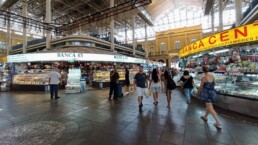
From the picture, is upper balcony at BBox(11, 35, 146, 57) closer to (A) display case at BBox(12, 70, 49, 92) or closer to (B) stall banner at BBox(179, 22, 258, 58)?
(A) display case at BBox(12, 70, 49, 92)

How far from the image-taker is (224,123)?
354 cm

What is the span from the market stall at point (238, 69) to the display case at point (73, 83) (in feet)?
25.5

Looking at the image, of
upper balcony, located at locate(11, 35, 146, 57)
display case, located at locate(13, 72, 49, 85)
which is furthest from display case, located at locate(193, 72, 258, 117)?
upper balcony, located at locate(11, 35, 146, 57)

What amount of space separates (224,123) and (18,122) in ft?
18.9

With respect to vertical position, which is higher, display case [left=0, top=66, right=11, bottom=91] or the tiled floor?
display case [left=0, top=66, right=11, bottom=91]

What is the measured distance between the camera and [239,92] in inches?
175

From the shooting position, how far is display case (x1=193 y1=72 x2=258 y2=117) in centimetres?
402

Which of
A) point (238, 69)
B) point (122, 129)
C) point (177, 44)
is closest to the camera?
point (122, 129)

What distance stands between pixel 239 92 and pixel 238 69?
0.79 meters

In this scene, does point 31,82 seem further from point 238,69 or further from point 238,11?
point 238,11

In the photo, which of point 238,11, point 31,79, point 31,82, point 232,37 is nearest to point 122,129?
point 232,37

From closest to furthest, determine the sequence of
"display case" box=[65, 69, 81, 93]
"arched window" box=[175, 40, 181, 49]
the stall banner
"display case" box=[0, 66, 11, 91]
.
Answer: the stall banner < "display case" box=[65, 69, 81, 93] < "display case" box=[0, 66, 11, 91] < "arched window" box=[175, 40, 181, 49]

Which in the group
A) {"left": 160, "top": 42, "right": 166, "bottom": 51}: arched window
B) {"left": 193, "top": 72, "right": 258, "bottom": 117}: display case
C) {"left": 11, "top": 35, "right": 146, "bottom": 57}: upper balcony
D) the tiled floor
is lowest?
the tiled floor

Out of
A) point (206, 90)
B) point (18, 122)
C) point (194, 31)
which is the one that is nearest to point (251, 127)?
point (206, 90)
